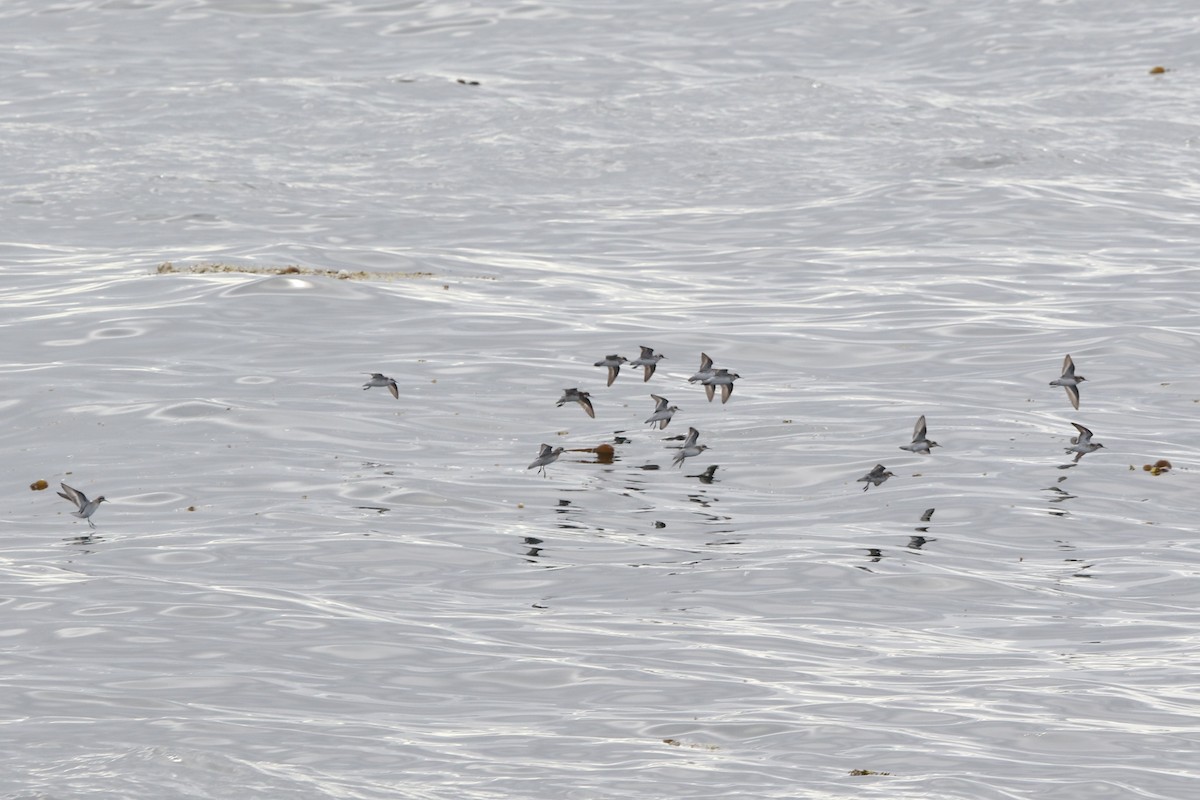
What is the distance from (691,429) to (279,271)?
12.5 metres

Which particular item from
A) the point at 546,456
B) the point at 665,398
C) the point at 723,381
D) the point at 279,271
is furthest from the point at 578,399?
the point at 279,271

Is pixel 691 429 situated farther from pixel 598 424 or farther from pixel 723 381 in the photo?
pixel 598 424

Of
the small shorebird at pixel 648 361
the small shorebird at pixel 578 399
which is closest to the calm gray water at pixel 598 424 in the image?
the small shorebird at pixel 578 399

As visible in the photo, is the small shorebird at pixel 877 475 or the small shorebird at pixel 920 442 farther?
the small shorebird at pixel 920 442

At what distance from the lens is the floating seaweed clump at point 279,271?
32.7 metres

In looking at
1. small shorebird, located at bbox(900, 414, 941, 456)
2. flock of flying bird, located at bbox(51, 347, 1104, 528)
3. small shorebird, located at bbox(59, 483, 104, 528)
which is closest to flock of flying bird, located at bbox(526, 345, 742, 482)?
flock of flying bird, located at bbox(51, 347, 1104, 528)

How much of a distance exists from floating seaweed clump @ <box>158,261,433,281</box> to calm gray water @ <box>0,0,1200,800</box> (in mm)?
533

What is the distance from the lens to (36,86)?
5034 cm

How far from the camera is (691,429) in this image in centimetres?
2262

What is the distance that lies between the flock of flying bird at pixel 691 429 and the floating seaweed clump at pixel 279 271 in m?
7.28

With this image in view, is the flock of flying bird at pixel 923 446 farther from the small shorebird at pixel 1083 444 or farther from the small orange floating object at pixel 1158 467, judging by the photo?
the small orange floating object at pixel 1158 467

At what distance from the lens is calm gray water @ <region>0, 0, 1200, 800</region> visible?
47.1 ft

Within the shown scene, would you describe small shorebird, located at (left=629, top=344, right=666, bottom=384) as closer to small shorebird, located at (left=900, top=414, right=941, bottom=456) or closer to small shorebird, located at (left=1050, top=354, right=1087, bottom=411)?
small shorebird, located at (left=900, top=414, right=941, bottom=456)

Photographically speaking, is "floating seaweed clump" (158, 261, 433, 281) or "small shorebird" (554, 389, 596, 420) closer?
"small shorebird" (554, 389, 596, 420)
